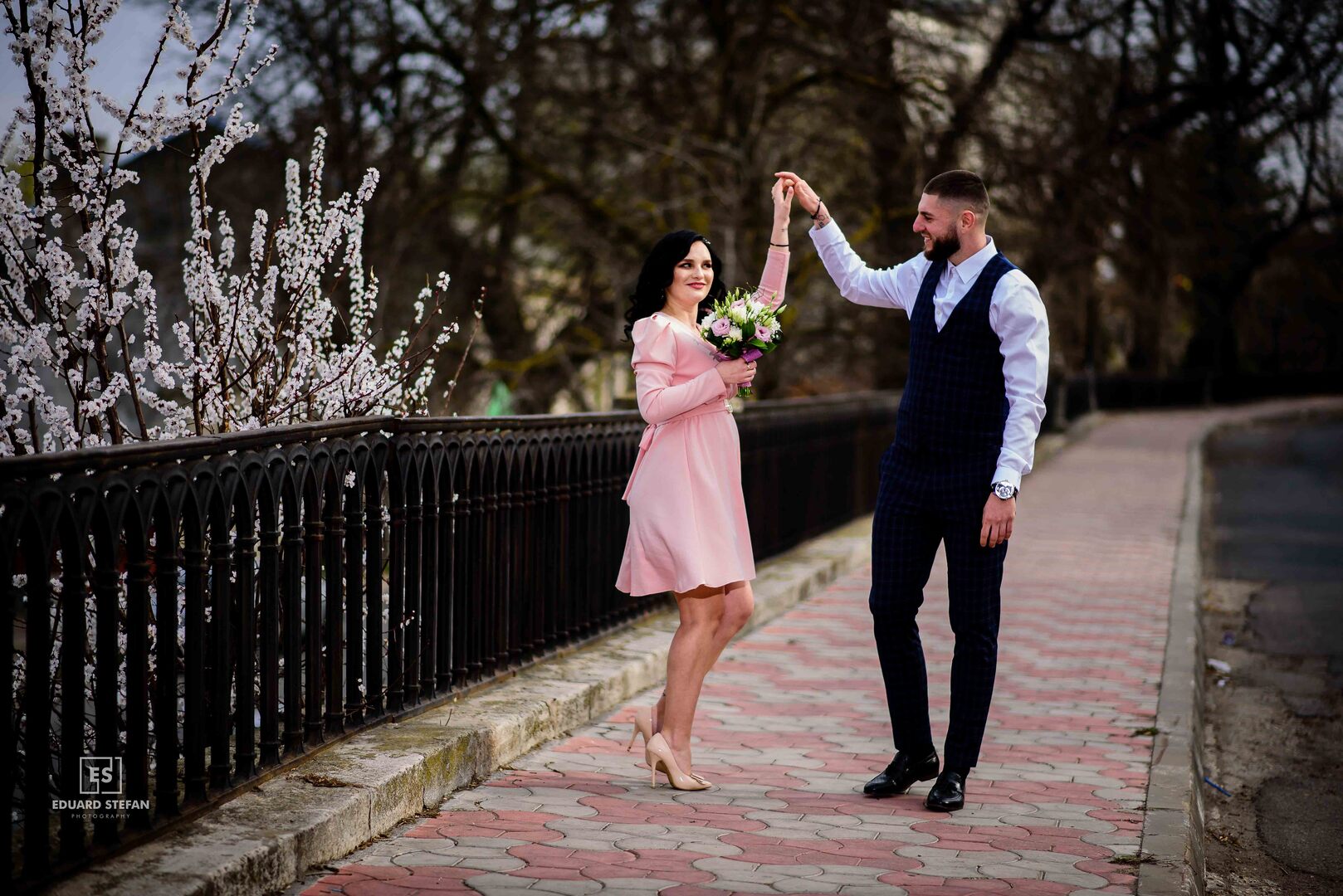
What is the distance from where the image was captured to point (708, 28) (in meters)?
18.6

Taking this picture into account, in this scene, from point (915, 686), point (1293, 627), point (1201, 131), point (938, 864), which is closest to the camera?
point (938, 864)

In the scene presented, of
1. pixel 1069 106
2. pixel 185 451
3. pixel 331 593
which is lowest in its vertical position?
pixel 331 593

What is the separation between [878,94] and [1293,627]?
9.45 m

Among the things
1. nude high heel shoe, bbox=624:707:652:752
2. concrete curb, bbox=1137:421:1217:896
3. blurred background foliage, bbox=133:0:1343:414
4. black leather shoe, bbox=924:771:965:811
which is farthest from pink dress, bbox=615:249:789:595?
blurred background foliage, bbox=133:0:1343:414

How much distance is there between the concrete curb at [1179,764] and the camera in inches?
174

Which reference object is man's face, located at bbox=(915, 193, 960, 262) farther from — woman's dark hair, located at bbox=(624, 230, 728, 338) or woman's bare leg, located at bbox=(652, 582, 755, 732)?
woman's bare leg, located at bbox=(652, 582, 755, 732)

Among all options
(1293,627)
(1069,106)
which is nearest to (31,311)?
(1293,627)

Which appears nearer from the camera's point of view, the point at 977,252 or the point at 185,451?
the point at 185,451

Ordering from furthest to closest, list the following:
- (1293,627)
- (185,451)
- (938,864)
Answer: (1293,627)
(938,864)
(185,451)

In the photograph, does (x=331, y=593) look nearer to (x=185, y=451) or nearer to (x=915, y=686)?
(x=185, y=451)

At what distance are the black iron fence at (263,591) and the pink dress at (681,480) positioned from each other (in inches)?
33.9

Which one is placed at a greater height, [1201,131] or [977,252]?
[1201,131]

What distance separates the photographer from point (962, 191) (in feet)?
17.0

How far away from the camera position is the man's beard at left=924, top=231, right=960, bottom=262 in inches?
203
